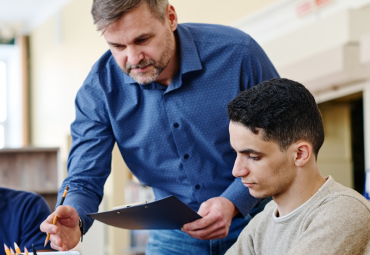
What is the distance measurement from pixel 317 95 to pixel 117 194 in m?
2.87

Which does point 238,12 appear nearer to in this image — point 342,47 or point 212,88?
point 342,47

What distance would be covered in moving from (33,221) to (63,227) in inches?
18.0

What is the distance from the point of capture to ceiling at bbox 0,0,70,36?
7277mm

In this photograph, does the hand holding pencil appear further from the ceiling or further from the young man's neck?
the ceiling

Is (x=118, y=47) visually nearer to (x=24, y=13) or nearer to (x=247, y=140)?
(x=247, y=140)

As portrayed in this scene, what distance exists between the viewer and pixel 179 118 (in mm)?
1451

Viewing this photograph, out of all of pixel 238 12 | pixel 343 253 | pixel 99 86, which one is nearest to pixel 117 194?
pixel 238 12

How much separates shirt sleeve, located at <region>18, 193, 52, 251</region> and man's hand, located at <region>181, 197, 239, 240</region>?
59 centimetres

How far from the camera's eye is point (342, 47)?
272 centimetres

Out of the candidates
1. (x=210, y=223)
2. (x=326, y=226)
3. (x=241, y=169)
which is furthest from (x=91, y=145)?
(x=326, y=226)

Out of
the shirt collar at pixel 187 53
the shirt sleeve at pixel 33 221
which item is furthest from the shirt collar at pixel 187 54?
the shirt sleeve at pixel 33 221

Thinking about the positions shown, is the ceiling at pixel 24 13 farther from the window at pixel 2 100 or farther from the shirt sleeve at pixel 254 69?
the shirt sleeve at pixel 254 69

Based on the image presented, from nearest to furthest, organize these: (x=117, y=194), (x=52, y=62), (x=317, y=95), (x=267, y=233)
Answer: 1. (x=267, y=233)
2. (x=317, y=95)
3. (x=117, y=194)
4. (x=52, y=62)

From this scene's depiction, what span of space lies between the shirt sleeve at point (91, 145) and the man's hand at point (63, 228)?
0.16m
